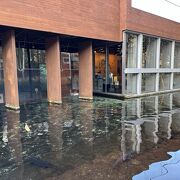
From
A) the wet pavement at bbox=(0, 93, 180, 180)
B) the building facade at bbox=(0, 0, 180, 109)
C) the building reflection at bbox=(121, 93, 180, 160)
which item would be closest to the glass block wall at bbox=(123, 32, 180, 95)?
the building facade at bbox=(0, 0, 180, 109)

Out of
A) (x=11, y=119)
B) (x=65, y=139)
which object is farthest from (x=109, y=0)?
(x=65, y=139)

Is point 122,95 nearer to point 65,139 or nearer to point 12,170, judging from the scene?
point 65,139

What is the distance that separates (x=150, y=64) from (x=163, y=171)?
13.8 m

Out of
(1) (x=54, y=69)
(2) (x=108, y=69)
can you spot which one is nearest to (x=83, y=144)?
(1) (x=54, y=69)

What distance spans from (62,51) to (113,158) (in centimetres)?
1489

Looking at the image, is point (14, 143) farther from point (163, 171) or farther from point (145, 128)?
point (145, 128)

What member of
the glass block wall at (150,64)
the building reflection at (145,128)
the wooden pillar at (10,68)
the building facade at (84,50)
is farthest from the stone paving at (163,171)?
the glass block wall at (150,64)

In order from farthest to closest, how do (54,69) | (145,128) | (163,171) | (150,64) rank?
(150,64), (54,69), (145,128), (163,171)

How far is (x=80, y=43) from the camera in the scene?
14.3 meters

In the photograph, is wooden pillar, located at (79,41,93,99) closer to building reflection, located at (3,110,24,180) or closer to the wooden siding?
the wooden siding

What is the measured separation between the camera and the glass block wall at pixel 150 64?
15.1 m

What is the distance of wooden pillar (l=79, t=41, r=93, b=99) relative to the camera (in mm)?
13992

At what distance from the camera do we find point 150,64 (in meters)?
17.0

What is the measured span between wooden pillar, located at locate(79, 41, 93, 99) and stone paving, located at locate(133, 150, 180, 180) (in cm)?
983
